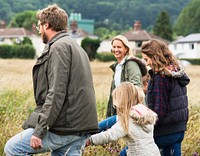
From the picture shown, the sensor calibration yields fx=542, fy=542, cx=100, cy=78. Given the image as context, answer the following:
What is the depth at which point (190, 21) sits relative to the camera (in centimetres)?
12306

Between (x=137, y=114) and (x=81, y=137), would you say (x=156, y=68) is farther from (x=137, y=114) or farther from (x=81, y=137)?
(x=81, y=137)

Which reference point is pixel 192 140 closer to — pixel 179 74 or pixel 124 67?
pixel 124 67

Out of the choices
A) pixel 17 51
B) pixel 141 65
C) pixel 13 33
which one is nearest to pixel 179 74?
pixel 141 65

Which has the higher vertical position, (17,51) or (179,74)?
(179,74)

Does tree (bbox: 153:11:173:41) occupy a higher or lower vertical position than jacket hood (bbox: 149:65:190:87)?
lower

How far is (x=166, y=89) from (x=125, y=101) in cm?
71

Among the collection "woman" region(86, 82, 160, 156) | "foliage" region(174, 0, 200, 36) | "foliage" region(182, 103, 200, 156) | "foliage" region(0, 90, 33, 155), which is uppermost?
"woman" region(86, 82, 160, 156)

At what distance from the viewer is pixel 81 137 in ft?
14.3

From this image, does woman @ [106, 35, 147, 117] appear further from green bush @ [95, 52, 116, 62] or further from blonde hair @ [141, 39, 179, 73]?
green bush @ [95, 52, 116, 62]

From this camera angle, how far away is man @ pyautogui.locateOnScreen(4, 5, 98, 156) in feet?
13.5

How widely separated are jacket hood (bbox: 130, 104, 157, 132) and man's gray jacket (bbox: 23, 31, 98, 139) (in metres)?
0.39

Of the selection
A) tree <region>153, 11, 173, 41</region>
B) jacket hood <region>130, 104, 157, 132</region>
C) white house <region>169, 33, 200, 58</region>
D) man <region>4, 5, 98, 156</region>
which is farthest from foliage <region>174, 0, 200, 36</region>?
man <region>4, 5, 98, 156</region>

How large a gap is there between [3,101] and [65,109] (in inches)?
154

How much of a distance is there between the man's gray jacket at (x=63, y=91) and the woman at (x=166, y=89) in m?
0.98
